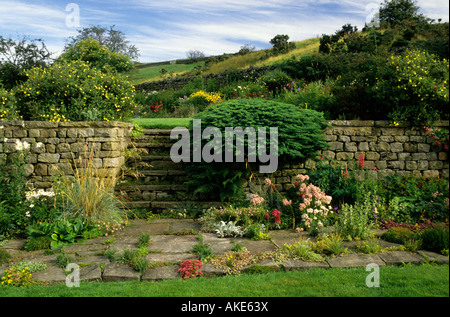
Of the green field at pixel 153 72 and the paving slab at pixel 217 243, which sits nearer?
the paving slab at pixel 217 243

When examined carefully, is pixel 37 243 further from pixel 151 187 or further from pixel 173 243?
pixel 151 187

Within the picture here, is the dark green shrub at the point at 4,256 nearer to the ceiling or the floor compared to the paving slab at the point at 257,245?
nearer to the floor

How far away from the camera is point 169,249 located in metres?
4.90

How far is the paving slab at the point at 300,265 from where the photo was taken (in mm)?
4199

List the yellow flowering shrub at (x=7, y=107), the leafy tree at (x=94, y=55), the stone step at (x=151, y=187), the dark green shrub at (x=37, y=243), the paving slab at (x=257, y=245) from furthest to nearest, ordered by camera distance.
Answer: the leafy tree at (x=94, y=55) → the yellow flowering shrub at (x=7, y=107) → the stone step at (x=151, y=187) → the dark green shrub at (x=37, y=243) → the paving slab at (x=257, y=245)

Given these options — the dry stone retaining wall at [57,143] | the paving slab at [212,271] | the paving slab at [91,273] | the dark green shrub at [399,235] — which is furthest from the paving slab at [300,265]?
the dry stone retaining wall at [57,143]

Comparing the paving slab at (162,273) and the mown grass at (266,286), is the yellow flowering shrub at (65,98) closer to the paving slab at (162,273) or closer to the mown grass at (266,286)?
the paving slab at (162,273)

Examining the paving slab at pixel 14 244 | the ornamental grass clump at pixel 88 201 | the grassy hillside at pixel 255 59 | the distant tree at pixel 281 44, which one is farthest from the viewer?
the distant tree at pixel 281 44

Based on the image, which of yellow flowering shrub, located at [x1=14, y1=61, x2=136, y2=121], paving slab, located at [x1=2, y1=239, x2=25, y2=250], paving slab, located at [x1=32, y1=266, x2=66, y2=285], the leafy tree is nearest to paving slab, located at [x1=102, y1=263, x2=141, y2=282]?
paving slab, located at [x1=32, y1=266, x2=66, y2=285]

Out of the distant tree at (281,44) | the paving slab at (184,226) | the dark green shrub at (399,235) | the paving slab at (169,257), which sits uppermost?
the distant tree at (281,44)

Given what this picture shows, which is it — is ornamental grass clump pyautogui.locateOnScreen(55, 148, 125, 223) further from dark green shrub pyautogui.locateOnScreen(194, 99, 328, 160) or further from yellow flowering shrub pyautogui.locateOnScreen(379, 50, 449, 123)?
yellow flowering shrub pyautogui.locateOnScreen(379, 50, 449, 123)


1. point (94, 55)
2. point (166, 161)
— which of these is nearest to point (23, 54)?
point (94, 55)

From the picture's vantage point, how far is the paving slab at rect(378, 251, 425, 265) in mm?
4230

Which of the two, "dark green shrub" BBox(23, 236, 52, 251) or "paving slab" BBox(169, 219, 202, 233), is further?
"paving slab" BBox(169, 219, 202, 233)
